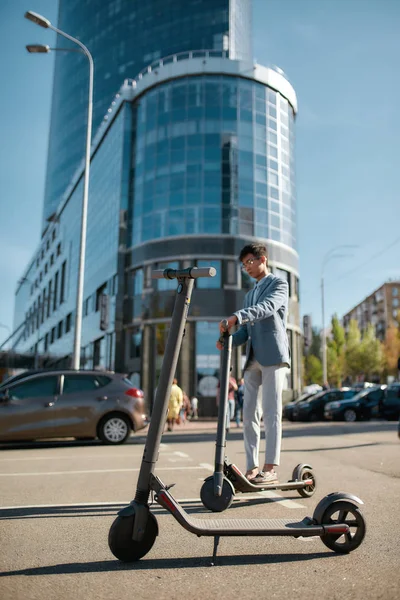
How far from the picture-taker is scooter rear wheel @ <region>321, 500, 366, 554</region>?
9.50 feet

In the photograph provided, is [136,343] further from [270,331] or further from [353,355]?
[353,355]

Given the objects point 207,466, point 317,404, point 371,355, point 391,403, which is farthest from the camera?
point 371,355

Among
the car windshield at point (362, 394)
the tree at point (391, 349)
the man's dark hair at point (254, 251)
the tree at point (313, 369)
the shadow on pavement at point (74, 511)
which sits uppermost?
the tree at point (391, 349)

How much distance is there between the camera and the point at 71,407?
448 inches

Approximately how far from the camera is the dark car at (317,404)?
27.0 meters

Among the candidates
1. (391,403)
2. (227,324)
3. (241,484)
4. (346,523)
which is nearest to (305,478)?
(241,484)

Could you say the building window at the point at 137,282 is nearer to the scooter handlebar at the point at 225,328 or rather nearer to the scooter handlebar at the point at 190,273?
the scooter handlebar at the point at 225,328

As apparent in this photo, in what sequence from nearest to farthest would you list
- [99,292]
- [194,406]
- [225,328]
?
1. [225,328]
2. [194,406]
3. [99,292]

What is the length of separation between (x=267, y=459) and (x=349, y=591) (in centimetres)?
219

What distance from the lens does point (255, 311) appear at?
400 cm

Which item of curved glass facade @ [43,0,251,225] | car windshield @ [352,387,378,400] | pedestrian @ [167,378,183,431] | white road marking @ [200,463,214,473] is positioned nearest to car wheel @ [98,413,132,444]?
white road marking @ [200,463,214,473]

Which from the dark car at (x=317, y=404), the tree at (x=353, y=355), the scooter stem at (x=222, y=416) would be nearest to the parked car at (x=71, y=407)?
the scooter stem at (x=222, y=416)

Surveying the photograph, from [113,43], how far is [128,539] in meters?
86.2

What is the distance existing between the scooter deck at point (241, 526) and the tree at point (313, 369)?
65681 millimetres
